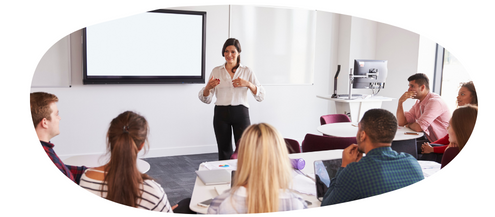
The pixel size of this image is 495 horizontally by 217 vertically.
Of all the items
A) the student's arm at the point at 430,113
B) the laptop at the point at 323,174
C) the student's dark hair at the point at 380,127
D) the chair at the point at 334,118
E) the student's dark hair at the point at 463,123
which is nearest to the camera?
the student's dark hair at the point at 380,127

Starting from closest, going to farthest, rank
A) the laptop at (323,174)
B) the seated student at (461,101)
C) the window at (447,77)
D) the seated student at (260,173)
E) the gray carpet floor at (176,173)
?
the seated student at (260,173) < the laptop at (323,174) < the seated student at (461,101) < the gray carpet floor at (176,173) < the window at (447,77)

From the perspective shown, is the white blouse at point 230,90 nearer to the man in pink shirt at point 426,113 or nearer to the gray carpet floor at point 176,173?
the gray carpet floor at point 176,173

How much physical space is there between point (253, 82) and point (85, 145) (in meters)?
2.60

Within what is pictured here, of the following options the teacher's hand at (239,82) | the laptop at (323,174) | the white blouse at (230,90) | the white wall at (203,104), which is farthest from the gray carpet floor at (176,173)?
the laptop at (323,174)

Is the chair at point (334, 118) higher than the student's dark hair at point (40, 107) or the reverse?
the reverse

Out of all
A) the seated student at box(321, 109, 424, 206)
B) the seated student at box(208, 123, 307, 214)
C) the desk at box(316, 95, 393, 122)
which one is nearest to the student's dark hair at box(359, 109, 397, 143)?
the seated student at box(321, 109, 424, 206)

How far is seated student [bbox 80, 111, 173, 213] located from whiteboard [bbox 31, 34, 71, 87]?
3553 mm

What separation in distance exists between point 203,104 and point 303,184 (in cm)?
375

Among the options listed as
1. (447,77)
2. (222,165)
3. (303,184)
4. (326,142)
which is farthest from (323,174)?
(447,77)

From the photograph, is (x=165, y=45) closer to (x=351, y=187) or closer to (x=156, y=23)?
(x=156, y=23)

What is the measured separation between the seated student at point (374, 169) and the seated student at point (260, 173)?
14.1 inches

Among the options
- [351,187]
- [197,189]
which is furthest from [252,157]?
[197,189]

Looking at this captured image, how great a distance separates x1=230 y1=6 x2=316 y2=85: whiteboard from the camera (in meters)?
5.67

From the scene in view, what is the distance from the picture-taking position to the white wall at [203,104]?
16.3 ft
